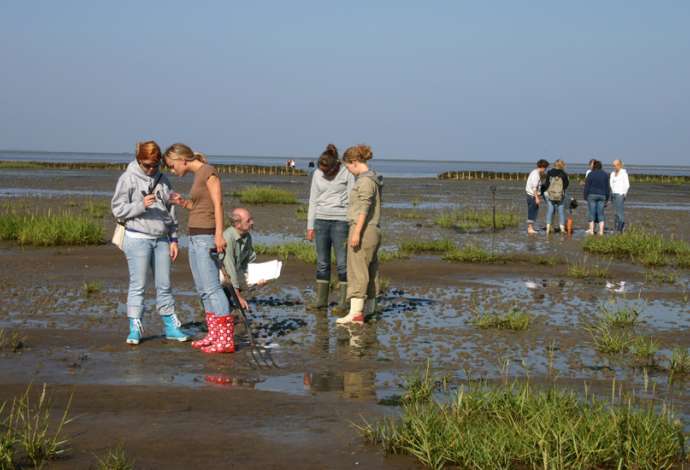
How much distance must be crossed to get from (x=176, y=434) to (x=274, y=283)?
290 inches

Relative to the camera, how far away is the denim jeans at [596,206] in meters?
20.2

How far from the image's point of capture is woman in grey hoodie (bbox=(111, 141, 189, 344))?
314 inches

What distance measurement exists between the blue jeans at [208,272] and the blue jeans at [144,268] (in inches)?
14.9

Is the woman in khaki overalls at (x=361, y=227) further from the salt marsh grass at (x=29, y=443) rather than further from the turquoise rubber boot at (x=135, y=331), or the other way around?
the salt marsh grass at (x=29, y=443)

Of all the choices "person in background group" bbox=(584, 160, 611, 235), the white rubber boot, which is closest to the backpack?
"person in background group" bbox=(584, 160, 611, 235)

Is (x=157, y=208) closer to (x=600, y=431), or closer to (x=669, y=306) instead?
(x=600, y=431)

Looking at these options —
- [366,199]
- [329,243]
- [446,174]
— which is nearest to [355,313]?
[329,243]

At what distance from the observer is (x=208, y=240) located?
8070mm

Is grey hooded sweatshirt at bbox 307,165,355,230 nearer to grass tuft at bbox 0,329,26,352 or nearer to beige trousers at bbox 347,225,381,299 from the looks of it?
beige trousers at bbox 347,225,381,299

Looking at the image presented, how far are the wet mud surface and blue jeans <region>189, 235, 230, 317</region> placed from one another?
0.48 meters

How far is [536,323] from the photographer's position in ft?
32.5

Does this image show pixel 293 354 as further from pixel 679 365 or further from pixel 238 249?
pixel 679 365

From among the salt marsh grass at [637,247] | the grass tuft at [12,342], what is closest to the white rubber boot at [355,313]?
the grass tuft at [12,342]

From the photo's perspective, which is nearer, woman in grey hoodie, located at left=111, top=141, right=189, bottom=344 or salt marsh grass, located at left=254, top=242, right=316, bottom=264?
woman in grey hoodie, located at left=111, top=141, right=189, bottom=344
